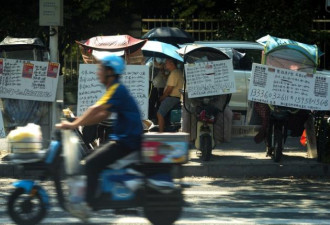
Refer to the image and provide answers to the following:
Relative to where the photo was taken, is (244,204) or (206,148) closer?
(244,204)

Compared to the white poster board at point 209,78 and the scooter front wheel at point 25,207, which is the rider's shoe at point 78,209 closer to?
the scooter front wheel at point 25,207

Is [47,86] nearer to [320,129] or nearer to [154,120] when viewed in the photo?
[154,120]

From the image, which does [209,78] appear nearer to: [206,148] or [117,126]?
[206,148]

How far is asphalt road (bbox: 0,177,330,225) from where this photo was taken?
28.7ft

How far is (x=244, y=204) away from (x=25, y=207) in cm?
308

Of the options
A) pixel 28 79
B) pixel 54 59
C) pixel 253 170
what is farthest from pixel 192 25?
pixel 253 170

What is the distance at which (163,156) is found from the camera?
25.5 ft

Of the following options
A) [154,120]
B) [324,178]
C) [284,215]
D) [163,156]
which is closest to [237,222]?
[284,215]

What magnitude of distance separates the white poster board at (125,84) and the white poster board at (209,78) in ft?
2.37

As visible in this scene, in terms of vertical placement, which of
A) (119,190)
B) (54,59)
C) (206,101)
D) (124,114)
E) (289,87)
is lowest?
(119,190)

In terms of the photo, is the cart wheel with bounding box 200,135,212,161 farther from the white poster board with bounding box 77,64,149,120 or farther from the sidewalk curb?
the white poster board with bounding box 77,64,149,120

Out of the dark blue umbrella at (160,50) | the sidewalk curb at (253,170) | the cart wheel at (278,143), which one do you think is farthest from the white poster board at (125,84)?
the cart wheel at (278,143)

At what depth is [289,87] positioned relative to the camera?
41.6ft

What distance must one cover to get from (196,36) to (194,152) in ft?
24.4
